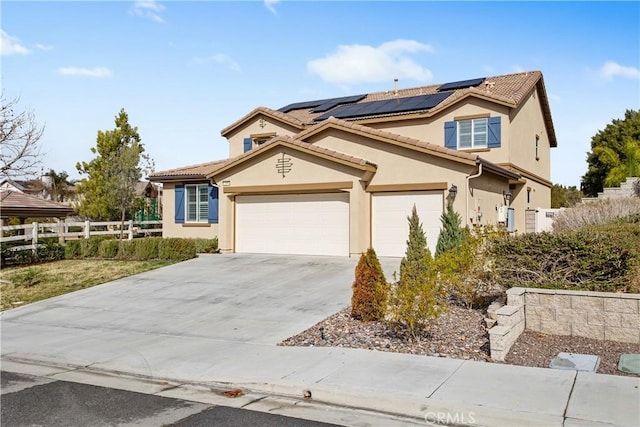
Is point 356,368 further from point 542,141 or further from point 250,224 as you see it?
point 542,141

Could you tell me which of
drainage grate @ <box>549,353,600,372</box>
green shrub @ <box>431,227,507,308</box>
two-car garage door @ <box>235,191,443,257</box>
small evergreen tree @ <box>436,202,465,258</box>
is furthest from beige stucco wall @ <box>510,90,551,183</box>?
drainage grate @ <box>549,353,600,372</box>

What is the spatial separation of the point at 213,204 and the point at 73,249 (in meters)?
5.68

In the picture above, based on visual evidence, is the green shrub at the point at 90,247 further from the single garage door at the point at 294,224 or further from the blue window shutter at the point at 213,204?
the single garage door at the point at 294,224

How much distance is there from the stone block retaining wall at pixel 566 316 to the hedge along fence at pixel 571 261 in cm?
46

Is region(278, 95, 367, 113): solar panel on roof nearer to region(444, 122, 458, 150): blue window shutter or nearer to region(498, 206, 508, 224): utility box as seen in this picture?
region(444, 122, 458, 150): blue window shutter

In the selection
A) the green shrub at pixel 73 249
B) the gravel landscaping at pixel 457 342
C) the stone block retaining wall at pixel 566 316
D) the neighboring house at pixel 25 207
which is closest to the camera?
the gravel landscaping at pixel 457 342

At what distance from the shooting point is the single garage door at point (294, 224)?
1803 cm

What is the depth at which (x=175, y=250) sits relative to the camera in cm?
1852

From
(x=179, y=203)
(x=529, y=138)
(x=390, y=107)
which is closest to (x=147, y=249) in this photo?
(x=179, y=203)

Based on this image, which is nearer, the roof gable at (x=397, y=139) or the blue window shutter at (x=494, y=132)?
the roof gable at (x=397, y=139)

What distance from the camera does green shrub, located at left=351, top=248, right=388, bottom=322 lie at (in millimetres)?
9617

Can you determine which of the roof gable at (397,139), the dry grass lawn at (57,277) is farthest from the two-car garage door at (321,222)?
the dry grass lawn at (57,277)

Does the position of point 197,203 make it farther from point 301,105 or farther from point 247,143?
point 301,105

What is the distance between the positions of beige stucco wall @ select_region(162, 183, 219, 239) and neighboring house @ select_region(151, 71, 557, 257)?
0.05 m
